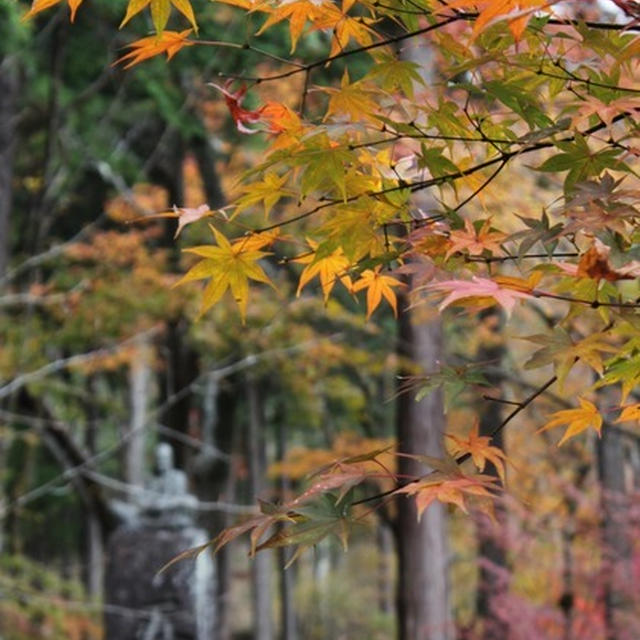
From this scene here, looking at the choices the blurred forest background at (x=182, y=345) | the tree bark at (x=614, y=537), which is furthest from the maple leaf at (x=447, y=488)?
the tree bark at (x=614, y=537)

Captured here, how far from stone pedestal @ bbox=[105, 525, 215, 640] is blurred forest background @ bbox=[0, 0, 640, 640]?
0.93 feet

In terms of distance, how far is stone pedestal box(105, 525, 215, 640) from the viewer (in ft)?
23.1

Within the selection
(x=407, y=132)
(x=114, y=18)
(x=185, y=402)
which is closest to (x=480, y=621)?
(x=185, y=402)

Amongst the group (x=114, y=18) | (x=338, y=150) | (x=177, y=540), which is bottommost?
(x=177, y=540)

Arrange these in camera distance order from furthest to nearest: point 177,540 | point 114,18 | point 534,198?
point 114,18 → point 534,198 → point 177,540

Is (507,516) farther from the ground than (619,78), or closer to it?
closer to it

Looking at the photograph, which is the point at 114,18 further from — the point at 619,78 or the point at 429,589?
the point at 619,78

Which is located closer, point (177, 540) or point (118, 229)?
point (177, 540)

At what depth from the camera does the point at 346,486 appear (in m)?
1.57

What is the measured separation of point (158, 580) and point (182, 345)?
5.39 meters

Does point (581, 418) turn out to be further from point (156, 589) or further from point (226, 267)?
point (156, 589)

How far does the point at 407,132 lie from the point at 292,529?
675mm

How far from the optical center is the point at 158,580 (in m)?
7.09

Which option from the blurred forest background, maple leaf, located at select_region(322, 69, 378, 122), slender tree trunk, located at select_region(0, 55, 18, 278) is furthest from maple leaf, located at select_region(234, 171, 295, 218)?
slender tree trunk, located at select_region(0, 55, 18, 278)
